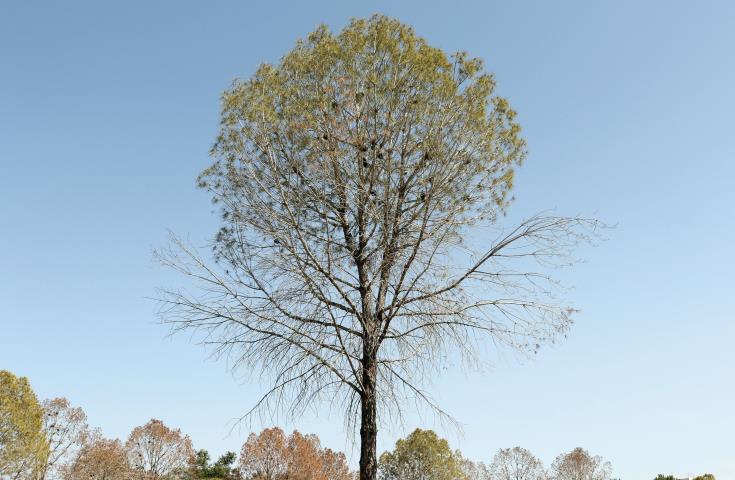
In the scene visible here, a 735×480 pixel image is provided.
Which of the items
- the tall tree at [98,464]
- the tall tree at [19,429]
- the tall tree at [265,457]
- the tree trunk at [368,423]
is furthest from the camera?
the tall tree at [265,457]

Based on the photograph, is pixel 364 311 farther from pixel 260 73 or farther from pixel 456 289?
pixel 260 73

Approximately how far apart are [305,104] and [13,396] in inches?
903

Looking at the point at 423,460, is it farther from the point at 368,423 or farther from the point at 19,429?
the point at 368,423

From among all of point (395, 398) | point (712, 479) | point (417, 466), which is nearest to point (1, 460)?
point (417, 466)

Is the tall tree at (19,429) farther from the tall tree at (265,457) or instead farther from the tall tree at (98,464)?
the tall tree at (265,457)

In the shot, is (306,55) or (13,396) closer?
(306,55)

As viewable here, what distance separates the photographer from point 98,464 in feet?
103

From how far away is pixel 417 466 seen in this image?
31.6m

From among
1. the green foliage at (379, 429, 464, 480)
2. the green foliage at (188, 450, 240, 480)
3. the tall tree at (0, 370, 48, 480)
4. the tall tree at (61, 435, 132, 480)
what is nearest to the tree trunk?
the tall tree at (0, 370, 48, 480)

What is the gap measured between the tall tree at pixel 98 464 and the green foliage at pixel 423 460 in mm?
15902

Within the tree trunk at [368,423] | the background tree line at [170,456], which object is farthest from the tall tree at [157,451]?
the tree trunk at [368,423]

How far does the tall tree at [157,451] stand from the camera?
3550 cm

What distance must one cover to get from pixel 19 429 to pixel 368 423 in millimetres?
22193

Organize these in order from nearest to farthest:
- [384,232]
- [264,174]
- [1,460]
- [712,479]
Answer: [384,232] < [264,174] < [712,479] < [1,460]
